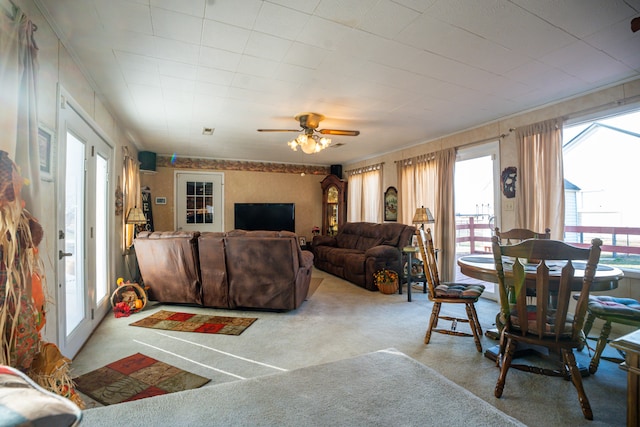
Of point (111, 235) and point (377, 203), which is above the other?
point (377, 203)

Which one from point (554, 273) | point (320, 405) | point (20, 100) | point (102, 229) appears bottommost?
point (320, 405)

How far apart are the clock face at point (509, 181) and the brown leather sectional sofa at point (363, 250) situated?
1368 mm

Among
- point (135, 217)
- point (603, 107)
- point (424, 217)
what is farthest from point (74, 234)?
point (603, 107)

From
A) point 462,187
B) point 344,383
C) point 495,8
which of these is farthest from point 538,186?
point 344,383

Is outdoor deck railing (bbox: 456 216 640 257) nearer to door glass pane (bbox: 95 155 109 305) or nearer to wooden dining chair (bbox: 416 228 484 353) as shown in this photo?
wooden dining chair (bbox: 416 228 484 353)

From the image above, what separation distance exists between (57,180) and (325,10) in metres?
2.09

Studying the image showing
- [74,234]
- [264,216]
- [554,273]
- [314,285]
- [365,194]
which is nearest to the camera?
[554,273]

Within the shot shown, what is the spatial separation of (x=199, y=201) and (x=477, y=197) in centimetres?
559

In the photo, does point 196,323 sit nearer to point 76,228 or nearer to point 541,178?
point 76,228

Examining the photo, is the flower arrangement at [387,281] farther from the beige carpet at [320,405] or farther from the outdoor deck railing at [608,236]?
the beige carpet at [320,405]

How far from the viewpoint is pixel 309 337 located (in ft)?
9.67

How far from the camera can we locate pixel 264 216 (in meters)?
7.24

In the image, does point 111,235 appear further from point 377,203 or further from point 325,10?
point 377,203

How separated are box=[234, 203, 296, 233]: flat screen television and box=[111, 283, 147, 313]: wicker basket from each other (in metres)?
3.33
